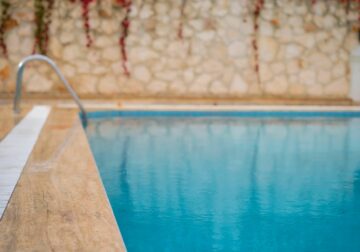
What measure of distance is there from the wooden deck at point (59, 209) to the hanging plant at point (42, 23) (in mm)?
4019

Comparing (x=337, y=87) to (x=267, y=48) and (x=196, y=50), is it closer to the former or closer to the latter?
(x=267, y=48)

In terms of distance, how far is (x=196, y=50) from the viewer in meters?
7.54

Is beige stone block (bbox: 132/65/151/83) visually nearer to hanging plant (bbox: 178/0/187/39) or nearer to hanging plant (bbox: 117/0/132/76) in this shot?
hanging plant (bbox: 117/0/132/76)

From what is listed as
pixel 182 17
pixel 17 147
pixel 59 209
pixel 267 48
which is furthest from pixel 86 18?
pixel 59 209

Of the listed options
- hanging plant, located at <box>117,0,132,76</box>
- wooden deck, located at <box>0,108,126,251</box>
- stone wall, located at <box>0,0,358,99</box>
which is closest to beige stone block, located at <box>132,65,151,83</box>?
stone wall, located at <box>0,0,358,99</box>

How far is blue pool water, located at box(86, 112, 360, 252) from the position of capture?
98.8 inches

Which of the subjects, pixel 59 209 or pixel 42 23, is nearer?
pixel 59 209

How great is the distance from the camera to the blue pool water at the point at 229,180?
98.8 inches

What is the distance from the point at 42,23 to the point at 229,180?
4.35 metres

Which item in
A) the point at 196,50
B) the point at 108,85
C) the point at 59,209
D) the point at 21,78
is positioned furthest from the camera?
the point at 196,50

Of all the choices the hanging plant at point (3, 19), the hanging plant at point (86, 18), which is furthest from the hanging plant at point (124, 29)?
the hanging plant at point (3, 19)

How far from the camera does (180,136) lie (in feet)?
18.2

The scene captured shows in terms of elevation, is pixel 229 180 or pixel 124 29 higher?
pixel 124 29

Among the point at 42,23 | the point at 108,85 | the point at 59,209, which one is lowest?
the point at 108,85
